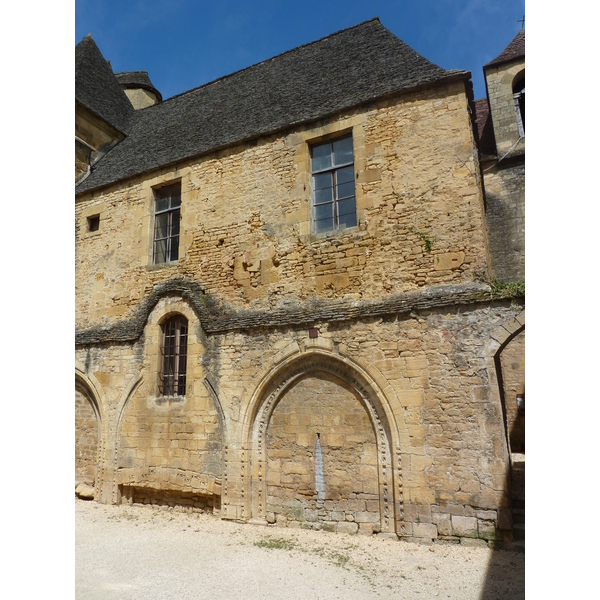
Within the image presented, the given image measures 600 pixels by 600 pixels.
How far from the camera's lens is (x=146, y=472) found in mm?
7637

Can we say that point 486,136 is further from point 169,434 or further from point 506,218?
point 169,434

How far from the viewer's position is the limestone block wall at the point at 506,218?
33.4 feet

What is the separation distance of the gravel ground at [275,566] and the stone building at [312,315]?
0.45 m

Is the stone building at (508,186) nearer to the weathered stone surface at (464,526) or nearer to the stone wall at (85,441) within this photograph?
the weathered stone surface at (464,526)

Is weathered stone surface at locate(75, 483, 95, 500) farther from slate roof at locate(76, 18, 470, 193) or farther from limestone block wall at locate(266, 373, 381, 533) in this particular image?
slate roof at locate(76, 18, 470, 193)

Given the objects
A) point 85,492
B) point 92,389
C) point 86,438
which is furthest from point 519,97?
point 85,492

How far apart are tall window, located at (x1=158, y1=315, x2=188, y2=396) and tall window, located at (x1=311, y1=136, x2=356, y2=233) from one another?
316 cm

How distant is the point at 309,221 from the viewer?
7.30 m

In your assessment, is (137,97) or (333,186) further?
(137,97)

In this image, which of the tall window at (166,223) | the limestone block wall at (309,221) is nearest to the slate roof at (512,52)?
the limestone block wall at (309,221)

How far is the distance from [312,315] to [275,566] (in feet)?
10.9
